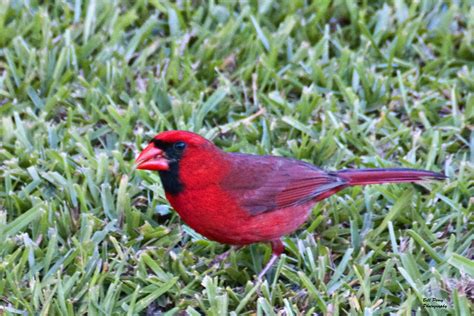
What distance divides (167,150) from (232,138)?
1.24m

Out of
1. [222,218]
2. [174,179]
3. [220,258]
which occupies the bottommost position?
[220,258]

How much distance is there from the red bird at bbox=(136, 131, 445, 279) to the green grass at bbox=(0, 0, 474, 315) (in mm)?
192

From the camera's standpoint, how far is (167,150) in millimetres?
4047

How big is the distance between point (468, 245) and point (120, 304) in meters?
1.69

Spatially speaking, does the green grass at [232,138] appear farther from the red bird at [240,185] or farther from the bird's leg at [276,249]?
the red bird at [240,185]

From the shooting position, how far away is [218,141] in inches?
203

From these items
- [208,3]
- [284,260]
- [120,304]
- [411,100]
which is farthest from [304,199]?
[208,3]

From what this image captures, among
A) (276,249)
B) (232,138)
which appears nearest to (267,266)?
(276,249)

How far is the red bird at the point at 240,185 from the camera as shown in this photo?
4047mm

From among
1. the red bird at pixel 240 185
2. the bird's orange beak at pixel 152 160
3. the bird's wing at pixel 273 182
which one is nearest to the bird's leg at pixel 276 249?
the red bird at pixel 240 185

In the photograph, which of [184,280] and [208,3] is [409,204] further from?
[208,3]

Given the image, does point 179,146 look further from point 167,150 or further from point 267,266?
point 267,266

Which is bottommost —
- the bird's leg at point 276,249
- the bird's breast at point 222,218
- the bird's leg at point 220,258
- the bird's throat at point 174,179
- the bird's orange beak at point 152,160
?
the bird's leg at point 220,258

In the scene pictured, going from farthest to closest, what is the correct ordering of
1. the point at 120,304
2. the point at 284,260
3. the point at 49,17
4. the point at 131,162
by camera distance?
the point at 49,17, the point at 131,162, the point at 284,260, the point at 120,304
